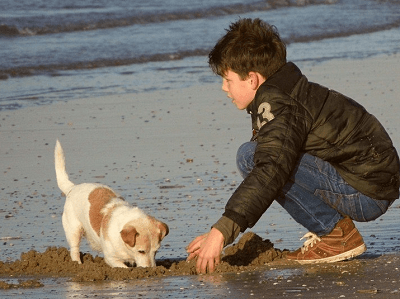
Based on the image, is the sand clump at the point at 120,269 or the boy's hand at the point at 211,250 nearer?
the boy's hand at the point at 211,250

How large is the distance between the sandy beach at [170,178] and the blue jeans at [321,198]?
26 cm

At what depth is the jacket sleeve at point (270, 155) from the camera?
12.7 feet

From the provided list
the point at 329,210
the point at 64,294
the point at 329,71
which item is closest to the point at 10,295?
the point at 64,294

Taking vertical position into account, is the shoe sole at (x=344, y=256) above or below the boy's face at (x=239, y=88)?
below

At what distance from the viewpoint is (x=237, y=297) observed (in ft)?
12.9

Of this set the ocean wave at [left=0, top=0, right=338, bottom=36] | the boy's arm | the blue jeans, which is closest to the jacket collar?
the blue jeans

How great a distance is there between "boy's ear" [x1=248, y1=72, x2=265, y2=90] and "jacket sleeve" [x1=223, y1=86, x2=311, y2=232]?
16 cm

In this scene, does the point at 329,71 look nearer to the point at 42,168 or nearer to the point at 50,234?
the point at 42,168

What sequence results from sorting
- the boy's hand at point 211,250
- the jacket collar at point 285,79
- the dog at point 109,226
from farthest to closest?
the dog at point 109,226, the jacket collar at point 285,79, the boy's hand at point 211,250

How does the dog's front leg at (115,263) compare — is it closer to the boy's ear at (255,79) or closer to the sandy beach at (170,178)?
the sandy beach at (170,178)

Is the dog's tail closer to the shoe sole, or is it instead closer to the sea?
the shoe sole

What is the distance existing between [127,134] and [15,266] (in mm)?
3493

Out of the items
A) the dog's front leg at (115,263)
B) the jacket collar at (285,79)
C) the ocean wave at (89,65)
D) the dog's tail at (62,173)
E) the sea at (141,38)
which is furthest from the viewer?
the ocean wave at (89,65)

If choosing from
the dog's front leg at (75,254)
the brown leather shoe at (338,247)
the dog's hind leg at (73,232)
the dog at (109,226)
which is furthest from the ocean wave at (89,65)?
the brown leather shoe at (338,247)
